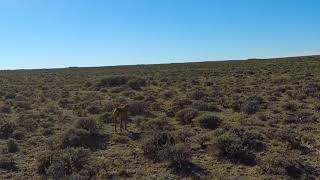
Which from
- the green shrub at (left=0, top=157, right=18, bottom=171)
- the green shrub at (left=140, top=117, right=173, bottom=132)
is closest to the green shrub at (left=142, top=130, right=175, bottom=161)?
the green shrub at (left=140, top=117, right=173, bottom=132)

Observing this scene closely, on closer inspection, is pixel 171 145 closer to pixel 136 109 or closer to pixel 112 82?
pixel 136 109

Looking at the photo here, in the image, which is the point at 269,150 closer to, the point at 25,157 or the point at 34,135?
the point at 25,157

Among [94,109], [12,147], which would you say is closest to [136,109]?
[94,109]

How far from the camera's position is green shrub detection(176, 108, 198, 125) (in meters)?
19.9

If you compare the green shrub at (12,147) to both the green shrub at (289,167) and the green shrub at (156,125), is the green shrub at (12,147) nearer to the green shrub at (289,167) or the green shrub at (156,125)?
the green shrub at (156,125)

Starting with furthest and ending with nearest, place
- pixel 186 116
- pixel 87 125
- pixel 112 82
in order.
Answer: pixel 112 82
pixel 186 116
pixel 87 125

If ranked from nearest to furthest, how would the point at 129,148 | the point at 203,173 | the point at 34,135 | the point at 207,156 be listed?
1. the point at 203,173
2. the point at 207,156
3. the point at 129,148
4. the point at 34,135

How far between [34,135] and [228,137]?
7338mm

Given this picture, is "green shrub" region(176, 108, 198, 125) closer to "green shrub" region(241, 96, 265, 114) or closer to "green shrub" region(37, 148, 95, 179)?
"green shrub" region(241, 96, 265, 114)

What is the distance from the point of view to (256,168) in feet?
40.9

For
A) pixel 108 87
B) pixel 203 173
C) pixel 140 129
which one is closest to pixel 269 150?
pixel 203 173

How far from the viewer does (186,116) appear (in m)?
20.0

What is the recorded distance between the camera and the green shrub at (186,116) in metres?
19.9

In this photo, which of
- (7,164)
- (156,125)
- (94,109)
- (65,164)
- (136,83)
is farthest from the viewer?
(136,83)
